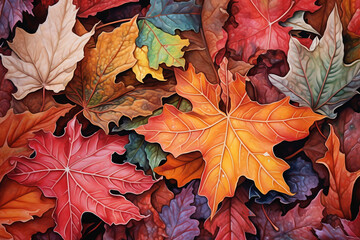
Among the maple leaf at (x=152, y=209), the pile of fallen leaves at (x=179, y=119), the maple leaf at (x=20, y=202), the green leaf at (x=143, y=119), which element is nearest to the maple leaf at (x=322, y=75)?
the pile of fallen leaves at (x=179, y=119)

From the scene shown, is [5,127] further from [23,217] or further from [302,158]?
[302,158]

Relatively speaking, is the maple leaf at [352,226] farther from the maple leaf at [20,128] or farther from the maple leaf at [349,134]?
the maple leaf at [20,128]

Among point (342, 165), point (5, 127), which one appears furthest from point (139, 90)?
point (342, 165)

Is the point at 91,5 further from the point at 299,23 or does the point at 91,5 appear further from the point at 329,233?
the point at 329,233

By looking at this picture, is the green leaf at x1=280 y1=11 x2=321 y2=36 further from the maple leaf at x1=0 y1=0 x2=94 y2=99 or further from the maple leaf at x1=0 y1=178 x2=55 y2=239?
the maple leaf at x1=0 y1=178 x2=55 y2=239

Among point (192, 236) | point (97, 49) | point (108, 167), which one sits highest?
point (97, 49)

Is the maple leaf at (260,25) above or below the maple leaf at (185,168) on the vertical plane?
above
